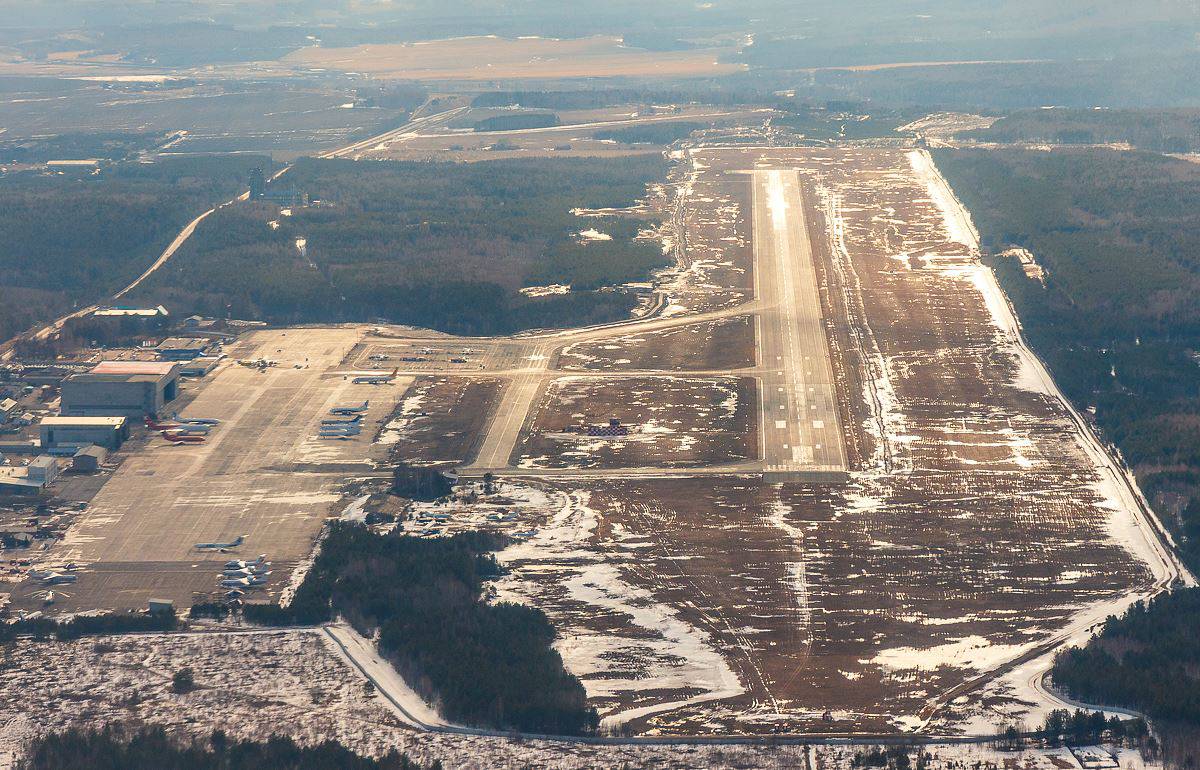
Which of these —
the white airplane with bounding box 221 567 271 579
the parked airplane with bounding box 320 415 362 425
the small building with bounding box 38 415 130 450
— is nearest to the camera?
the white airplane with bounding box 221 567 271 579

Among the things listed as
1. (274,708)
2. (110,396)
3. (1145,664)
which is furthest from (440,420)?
(1145,664)

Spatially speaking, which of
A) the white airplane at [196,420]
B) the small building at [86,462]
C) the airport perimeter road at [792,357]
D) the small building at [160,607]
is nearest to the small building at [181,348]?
the white airplane at [196,420]

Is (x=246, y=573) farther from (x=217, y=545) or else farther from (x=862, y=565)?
(x=862, y=565)

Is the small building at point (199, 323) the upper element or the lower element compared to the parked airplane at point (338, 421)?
upper

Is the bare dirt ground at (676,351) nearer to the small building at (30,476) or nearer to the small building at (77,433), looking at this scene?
the small building at (77,433)

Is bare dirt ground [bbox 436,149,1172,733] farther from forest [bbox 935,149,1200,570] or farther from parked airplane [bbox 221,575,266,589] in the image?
parked airplane [bbox 221,575,266,589]

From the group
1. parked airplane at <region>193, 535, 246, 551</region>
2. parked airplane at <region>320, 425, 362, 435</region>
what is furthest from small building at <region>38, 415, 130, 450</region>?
parked airplane at <region>193, 535, 246, 551</region>

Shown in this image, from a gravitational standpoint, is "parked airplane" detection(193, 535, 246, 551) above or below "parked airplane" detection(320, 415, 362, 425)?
below
